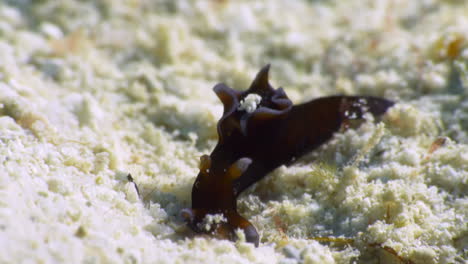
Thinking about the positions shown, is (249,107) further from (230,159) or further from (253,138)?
(230,159)

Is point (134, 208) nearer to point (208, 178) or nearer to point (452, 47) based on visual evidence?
point (208, 178)

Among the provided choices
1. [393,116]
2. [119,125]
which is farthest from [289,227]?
[119,125]

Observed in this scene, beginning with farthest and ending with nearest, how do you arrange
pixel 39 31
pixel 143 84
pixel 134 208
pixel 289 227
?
pixel 39 31, pixel 143 84, pixel 289 227, pixel 134 208

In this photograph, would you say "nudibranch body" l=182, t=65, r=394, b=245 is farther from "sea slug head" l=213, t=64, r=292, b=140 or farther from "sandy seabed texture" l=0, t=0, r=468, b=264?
"sandy seabed texture" l=0, t=0, r=468, b=264

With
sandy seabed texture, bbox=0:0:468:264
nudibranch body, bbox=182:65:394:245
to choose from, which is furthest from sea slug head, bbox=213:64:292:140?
sandy seabed texture, bbox=0:0:468:264

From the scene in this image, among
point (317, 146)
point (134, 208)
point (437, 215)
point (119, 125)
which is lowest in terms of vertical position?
point (437, 215)

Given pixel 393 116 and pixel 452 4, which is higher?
pixel 452 4

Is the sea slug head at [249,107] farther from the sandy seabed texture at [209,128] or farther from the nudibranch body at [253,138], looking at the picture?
the sandy seabed texture at [209,128]
